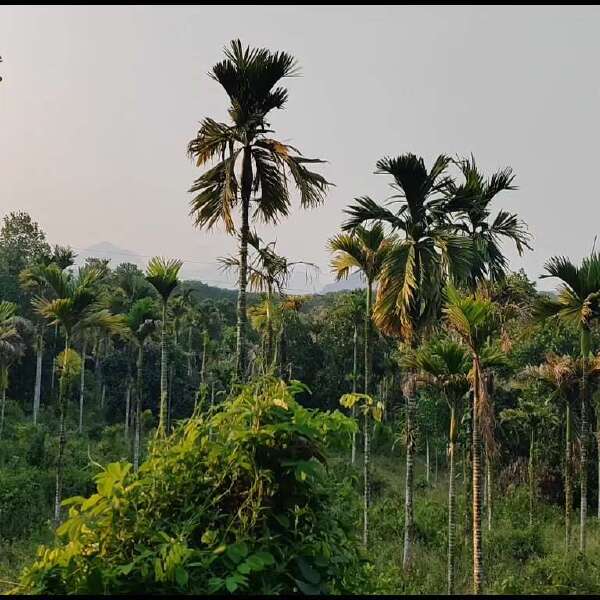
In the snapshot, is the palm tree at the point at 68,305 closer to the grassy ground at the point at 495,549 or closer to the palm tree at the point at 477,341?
the grassy ground at the point at 495,549

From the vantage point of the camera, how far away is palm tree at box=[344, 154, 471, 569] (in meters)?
10.8

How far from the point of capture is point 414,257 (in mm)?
11102

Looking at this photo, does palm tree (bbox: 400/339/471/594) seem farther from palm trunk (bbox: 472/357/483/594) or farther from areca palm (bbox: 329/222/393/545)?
areca palm (bbox: 329/222/393/545)

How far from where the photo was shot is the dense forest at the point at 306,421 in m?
1.70

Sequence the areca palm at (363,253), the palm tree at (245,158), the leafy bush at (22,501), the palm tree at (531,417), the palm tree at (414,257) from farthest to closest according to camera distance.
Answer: the palm tree at (531,417), the leafy bush at (22,501), the areca palm at (363,253), the palm tree at (414,257), the palm tree at (245,158)

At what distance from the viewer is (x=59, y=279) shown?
12875 millimetres

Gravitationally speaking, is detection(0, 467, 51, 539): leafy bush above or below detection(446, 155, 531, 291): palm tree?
below

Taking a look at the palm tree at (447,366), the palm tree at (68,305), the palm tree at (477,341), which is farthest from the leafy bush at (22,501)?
the palm tree at (477,341)

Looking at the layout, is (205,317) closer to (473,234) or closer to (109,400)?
(109,400)

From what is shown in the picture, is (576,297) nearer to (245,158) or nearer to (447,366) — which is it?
(447,366)

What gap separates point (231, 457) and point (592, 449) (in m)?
21.9

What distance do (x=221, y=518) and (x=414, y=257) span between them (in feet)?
31.8

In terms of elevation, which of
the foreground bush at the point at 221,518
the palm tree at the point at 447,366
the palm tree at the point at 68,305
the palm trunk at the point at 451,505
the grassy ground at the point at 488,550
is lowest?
the grassy ground at the point at 488,550

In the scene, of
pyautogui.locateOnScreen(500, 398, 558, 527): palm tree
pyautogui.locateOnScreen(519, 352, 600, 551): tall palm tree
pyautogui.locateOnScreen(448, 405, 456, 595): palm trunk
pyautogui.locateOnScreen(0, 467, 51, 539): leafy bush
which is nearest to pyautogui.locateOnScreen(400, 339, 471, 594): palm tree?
pyautogui.locateOnScreen(448, 405, 456, 595): palm trunk
